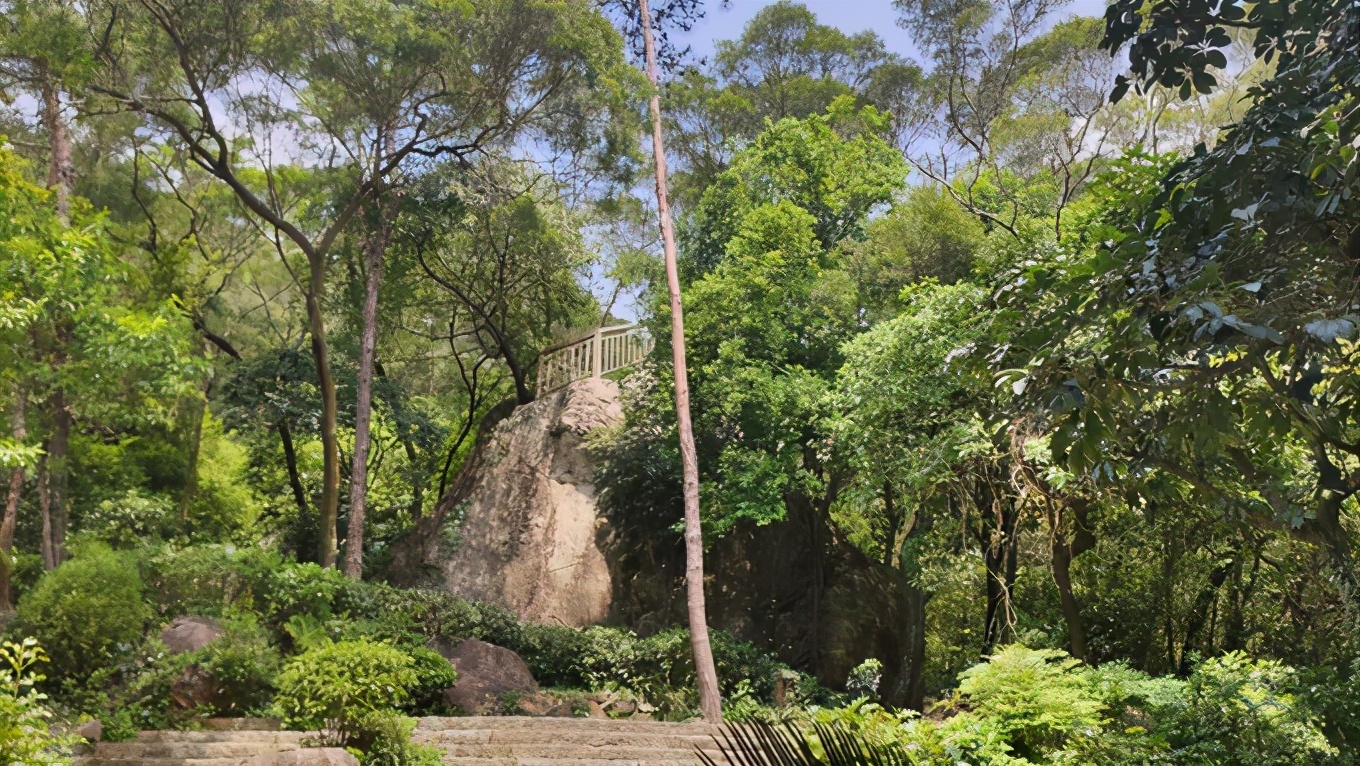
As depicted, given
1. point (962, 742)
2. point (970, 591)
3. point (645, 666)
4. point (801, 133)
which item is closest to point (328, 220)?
point (801, 133)

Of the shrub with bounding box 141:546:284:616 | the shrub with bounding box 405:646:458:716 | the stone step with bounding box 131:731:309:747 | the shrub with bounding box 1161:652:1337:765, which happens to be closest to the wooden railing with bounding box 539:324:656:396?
the shrub with bounding box 141:546:284:616

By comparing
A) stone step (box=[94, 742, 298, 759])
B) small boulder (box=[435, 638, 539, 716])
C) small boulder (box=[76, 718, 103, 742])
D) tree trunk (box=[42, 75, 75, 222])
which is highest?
tree trunk (box=[42, 75, 75, 222])

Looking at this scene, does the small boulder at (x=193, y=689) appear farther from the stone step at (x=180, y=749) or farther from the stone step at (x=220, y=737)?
the stone step at (x=180, y=749)

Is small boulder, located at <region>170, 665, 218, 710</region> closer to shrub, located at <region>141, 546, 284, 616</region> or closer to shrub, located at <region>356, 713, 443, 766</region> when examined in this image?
shrub, located at <region>141, 546, 284, 616</region>

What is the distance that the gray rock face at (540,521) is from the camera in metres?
16.0

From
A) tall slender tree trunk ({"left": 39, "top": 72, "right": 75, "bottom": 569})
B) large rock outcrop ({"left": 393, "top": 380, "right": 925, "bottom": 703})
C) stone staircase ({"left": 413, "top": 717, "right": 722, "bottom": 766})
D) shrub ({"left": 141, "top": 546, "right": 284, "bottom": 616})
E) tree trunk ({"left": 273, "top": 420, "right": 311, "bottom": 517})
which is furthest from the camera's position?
tree trunk ({"left": 273, "top": 420, "right": 311, "bottom": 517})

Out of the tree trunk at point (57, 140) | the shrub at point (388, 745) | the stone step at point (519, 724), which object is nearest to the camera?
the shrub at point (388, 745)

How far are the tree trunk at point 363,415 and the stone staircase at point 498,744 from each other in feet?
15.9

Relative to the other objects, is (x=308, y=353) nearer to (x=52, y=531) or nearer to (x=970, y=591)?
(x=52, y=531)

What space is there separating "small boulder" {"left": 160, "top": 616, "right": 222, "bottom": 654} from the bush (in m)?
0.30

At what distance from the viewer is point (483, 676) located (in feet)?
39.0

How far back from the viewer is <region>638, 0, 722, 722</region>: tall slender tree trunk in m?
11.9

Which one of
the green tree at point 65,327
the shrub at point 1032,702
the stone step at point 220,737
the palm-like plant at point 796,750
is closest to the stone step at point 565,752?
the stone step at point 220,737

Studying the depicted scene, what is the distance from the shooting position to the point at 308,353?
16750 millimetres
